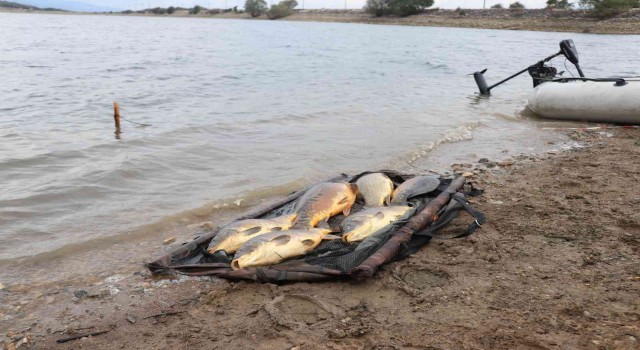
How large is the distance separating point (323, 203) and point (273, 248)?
3.68ft

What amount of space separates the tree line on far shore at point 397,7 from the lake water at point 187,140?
47.9 metres

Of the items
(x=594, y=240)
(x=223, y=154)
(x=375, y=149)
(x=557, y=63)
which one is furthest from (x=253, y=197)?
(x=557, y=63)

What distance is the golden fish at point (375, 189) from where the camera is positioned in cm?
597

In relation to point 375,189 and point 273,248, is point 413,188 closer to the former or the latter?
point 375,189

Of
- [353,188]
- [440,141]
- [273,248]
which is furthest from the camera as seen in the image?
→ [440,141]

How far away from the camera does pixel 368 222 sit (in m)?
5.15

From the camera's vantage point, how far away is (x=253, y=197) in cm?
752

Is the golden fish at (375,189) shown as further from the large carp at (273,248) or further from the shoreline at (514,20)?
the shoreline at (514,20)

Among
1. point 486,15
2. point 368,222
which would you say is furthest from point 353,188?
point 486,15

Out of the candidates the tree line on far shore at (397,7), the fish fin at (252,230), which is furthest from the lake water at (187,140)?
the tree line on far shore at (397,7)

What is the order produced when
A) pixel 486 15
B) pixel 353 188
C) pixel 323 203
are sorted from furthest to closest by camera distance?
pixel 486 15 < pixel 353 188 < pixel 323 203

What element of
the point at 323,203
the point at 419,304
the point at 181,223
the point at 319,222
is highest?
the point at 323,203

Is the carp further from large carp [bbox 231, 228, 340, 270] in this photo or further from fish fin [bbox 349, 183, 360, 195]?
large carp [bbox 231, 228, 340, 270]

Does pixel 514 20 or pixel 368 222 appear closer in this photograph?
pixel 368 222
